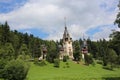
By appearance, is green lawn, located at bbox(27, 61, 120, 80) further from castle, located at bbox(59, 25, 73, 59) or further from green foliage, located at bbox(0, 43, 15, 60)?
castle, located at bbox(59, 25, 73, 59)

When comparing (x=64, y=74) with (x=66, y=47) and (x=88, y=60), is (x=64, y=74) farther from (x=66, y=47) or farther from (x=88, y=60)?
(x=66, y=47)

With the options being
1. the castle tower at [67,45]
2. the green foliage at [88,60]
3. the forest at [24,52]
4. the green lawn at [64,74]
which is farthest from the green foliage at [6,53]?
the castle tower at [67,45]

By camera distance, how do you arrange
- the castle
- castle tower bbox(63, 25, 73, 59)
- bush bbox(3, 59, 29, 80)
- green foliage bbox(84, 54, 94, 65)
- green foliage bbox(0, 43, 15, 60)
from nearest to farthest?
bush bbox(3, 59, 29, 80) < green foliage bbox(0, 43, 15, 60) < green foliage bbox(84, 54, 94, 65) < the castle < castle tower bbox(63, 25, 73, 59)

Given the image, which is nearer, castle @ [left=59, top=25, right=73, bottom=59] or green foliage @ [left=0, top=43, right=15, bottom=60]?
green foliage @ [left=0, top=43, right=15, bottom=60]

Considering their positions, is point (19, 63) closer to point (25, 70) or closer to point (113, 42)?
point (25, 70)

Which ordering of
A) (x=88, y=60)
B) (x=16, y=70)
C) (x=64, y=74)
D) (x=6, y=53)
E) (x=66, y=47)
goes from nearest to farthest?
→ (x=16, y=70) < (x=64, y=74) < (x=6, y=53) < (x=88, y=60) < (x=66, y=47)

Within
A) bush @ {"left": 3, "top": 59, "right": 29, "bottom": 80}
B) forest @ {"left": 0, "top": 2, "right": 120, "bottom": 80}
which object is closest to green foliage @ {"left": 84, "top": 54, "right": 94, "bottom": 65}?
forest @ {"left": 0, "top": 2, "right": 120, "bottom": 80}

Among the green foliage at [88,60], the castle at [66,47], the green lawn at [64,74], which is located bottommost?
the green lawn at [64,74]

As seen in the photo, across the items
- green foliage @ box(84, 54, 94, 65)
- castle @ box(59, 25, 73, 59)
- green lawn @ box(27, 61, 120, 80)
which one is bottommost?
green lawn @ box(27, 61, 120, 80)

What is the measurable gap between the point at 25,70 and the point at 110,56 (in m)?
59.6

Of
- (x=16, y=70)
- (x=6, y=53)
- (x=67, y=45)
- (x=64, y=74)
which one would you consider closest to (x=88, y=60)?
(x=67, y=45)

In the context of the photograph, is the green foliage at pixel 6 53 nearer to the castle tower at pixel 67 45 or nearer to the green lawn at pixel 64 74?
the green lawn at pixel 64 74

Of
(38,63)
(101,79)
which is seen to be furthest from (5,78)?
(38,63)

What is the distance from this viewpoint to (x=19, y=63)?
60.4m
